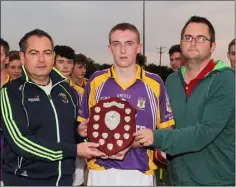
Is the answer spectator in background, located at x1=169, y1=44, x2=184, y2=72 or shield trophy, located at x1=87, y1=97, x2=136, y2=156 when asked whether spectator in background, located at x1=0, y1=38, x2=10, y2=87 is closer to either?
shield trophy, located at x1=87, y1=97, x2=136, y2=156

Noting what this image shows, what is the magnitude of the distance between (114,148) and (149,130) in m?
0.33

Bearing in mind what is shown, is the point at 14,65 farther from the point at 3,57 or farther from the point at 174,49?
the point at 3,57

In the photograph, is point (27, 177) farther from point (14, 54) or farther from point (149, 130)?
point (14, 54)

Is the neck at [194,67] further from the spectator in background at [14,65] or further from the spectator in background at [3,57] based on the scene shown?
the spectator in background at [14,65]

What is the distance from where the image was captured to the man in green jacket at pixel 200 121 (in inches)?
136

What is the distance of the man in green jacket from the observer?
11.4ft

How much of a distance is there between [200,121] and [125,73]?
30.9 inches

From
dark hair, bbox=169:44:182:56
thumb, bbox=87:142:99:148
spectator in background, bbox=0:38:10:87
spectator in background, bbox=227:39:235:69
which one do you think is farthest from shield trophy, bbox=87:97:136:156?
dark hair, bbox=169:44:182:56

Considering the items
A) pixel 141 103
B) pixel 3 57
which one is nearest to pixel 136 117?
pixel 141 103

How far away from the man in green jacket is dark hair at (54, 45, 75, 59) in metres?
2.58

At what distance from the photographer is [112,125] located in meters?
3.48

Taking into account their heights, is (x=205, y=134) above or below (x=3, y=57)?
below

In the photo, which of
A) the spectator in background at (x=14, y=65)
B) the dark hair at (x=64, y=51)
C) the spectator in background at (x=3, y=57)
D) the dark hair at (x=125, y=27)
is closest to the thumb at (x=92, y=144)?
the spectator in background at (x=3, y=57)

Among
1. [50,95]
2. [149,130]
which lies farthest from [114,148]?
[50,95]
